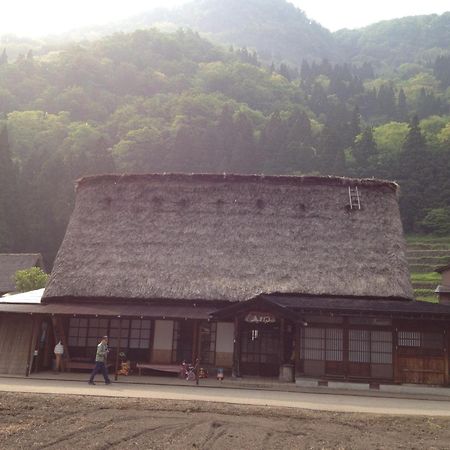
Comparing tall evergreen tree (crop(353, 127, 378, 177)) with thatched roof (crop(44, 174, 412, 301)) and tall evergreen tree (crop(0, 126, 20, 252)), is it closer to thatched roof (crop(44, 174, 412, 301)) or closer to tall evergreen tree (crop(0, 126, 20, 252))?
tall evergreen tree (crop(0, 126, 20, 252))

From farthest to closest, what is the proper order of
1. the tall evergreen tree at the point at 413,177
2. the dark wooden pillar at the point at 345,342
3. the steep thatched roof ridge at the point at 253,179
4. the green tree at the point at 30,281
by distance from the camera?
the tall evergreen tree at the point at 413,177
the green tree at the point at 30,281
the steep thatched roof ridge at the point at 253,179
the dark wooden pillar at the point at 345,342

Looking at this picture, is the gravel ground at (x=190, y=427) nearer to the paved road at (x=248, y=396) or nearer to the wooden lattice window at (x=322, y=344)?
the paved road at (x=248, y=396)

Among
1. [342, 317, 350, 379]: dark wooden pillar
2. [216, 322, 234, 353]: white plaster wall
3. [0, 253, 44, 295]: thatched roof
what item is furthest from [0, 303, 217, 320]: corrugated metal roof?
[0, 253, 44, 295]: thatched roof

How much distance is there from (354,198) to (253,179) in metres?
4.02

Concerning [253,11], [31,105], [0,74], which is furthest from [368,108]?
[253,11]

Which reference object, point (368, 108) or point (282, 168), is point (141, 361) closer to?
point (282, 168)

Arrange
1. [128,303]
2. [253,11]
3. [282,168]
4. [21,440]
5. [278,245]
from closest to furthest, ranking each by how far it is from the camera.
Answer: [21,440], [128,303], [278,245], [282,168], [253,11]

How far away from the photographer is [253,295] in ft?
51.9

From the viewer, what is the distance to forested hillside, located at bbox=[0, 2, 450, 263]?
46094mm

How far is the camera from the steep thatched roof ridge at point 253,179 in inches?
752

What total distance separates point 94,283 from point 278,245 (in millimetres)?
6604

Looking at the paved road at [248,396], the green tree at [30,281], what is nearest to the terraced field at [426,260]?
the paved road at [248,396]

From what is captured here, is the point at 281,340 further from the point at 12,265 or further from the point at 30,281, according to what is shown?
the point at 12,265

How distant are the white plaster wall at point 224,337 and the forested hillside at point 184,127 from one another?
28069 millimetres
